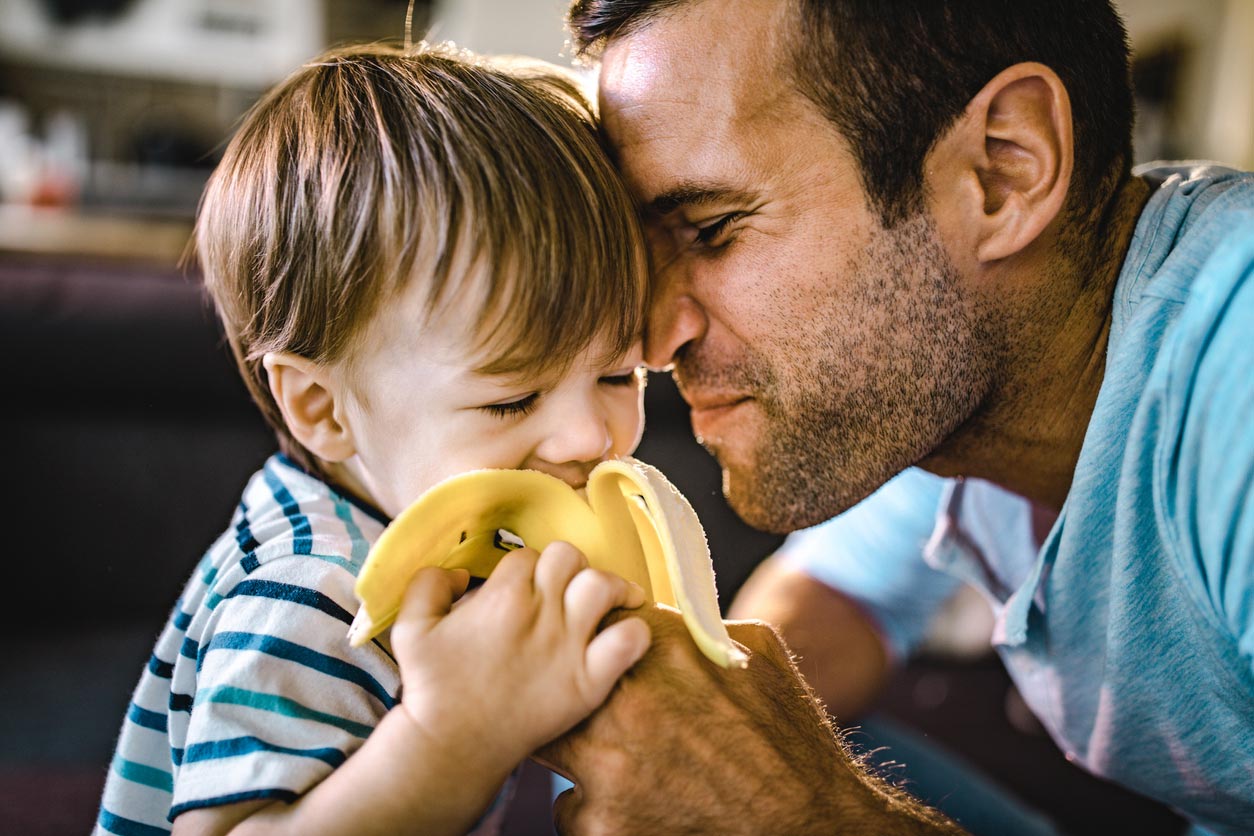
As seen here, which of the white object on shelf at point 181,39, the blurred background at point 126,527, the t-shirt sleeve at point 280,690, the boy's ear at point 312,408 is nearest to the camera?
the t-shirt sleeve at point 280,690

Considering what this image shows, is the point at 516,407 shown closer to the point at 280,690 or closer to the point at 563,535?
the point at 563,535

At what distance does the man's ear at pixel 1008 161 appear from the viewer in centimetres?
104

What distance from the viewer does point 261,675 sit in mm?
715

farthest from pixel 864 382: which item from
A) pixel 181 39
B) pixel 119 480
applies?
pixel 181 39

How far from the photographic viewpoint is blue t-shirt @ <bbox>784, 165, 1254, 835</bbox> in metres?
0.83

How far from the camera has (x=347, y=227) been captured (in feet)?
2.74

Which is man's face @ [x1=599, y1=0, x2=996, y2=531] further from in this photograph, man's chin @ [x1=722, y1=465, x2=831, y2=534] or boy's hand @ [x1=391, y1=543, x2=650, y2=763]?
boy's hand @ [x1=391, y1=543, x2=650, y2=763]

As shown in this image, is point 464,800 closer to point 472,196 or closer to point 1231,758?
point 472,196

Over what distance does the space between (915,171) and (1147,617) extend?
0.54 metres

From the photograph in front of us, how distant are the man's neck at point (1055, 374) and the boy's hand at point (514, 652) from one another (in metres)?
0.66

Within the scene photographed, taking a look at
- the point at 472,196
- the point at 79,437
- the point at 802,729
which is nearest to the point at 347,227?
the point at 472,196

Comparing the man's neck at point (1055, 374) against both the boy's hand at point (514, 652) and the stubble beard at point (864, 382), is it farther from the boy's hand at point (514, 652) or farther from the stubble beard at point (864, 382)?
the boy's hand at point (514, 652)

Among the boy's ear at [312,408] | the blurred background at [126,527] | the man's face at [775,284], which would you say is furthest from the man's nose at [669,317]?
the blurred background at [126,527]

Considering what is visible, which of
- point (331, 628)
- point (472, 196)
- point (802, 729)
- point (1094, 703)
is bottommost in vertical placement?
point (1094, 703)
